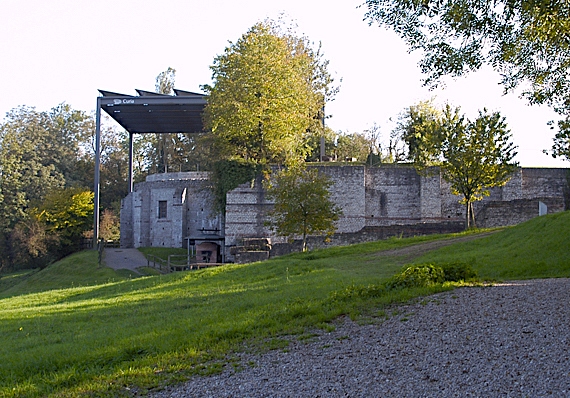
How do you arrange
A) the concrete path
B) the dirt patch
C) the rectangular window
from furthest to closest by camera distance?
the rectangular window
the concrete path
the dirt patch

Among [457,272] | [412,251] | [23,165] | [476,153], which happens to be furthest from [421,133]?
[23,165]

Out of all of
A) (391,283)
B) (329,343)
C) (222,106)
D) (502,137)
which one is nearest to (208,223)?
(222,106)

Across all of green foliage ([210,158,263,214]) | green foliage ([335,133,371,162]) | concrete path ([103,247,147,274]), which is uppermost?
green foliage ([335,133,371,162])

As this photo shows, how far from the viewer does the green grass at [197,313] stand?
829 centimetres

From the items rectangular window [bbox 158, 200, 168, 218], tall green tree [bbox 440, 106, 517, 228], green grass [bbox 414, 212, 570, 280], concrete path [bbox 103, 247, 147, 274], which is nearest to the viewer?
green grass [bbox 414, 212, 570, 280]

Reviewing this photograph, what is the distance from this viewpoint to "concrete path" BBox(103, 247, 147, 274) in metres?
39.3

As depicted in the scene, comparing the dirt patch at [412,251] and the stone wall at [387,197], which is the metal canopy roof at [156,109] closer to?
the stone wall at [387,197]

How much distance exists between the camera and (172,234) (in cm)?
4559

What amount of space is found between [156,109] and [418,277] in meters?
33.9

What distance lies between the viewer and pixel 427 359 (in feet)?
24.1

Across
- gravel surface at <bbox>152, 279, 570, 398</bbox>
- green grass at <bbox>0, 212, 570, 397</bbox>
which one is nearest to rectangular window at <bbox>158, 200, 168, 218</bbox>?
green grass at <bbox>0, 212, 570, 397</bbox>

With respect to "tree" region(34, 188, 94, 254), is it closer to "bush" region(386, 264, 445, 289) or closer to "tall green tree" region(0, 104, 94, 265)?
"tall green tree" region(0, 104, 94, 265)

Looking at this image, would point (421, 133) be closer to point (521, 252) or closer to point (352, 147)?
point (352, 147)

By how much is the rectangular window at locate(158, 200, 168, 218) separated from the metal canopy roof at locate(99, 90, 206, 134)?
5797 millimetres
